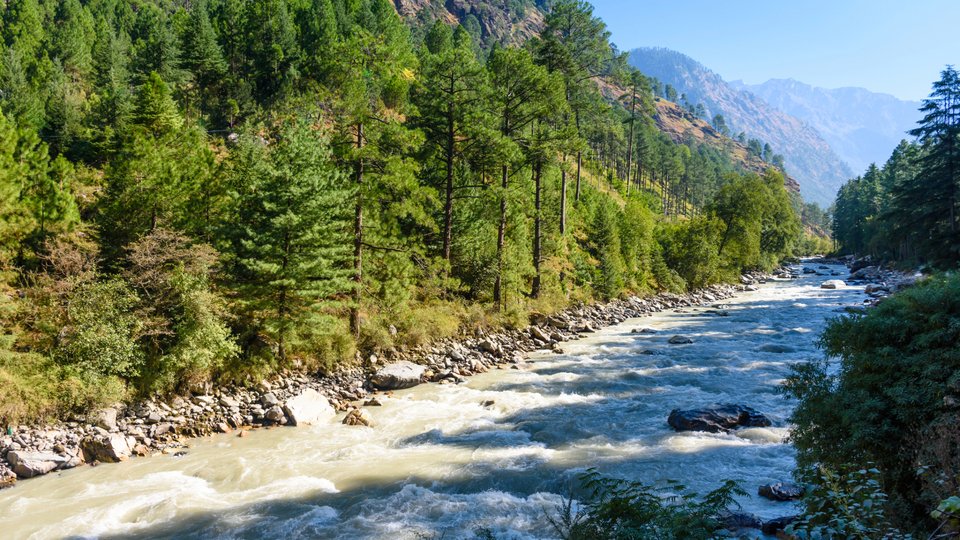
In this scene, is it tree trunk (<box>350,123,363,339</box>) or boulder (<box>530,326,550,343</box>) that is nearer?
tree trunk (<box>350,123,363,339</box>)

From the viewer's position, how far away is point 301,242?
18.1 meters

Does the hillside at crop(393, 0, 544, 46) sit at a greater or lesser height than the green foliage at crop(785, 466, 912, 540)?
greater

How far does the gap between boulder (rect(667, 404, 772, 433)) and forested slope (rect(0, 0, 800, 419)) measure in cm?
1106

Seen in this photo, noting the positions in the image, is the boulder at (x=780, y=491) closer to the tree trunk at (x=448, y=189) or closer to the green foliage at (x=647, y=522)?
the green foliage at (x=647, y=522)

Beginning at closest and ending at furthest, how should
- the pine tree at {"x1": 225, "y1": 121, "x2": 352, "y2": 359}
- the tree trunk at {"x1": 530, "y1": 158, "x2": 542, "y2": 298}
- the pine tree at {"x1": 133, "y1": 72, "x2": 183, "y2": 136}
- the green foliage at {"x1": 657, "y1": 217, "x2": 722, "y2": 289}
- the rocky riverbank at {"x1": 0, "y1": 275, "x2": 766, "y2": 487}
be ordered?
the rocky riverbank at {"x1": 0, "y1": 275, "x2": 766, "y2": 487} < the pine tree at {"x1": 225, "y1": 121, "x2": 352, "y2": 359} < the pine tree at {"x1": 133, "y1": 72, "x2": 183, "y2": 136} < the tree trunk at {"x1": 530, "y1": 158, "x2": 542, "y2": 298} < the green foliage at {"x1": 657, "y1": 217, "x2": 722, "y2": 289}

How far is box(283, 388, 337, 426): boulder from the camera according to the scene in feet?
51.3

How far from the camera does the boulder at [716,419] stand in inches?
591

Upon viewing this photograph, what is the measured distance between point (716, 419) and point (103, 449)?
53.6 feet

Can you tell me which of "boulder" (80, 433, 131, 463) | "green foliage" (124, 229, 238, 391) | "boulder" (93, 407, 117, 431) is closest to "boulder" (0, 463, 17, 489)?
"boulder" (80, 433, 131, 463)

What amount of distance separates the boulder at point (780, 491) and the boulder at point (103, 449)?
1501 cm

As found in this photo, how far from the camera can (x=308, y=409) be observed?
16.0 metres

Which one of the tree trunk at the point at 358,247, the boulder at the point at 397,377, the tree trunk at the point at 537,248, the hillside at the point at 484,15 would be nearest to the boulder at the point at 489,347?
the boulder at the point at 397,377

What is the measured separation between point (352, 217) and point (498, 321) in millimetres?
9414

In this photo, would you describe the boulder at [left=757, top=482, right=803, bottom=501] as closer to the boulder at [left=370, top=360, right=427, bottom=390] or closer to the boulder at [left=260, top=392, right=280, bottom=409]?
the boulder at [left=370, top=360, right=427, bottom=390]
